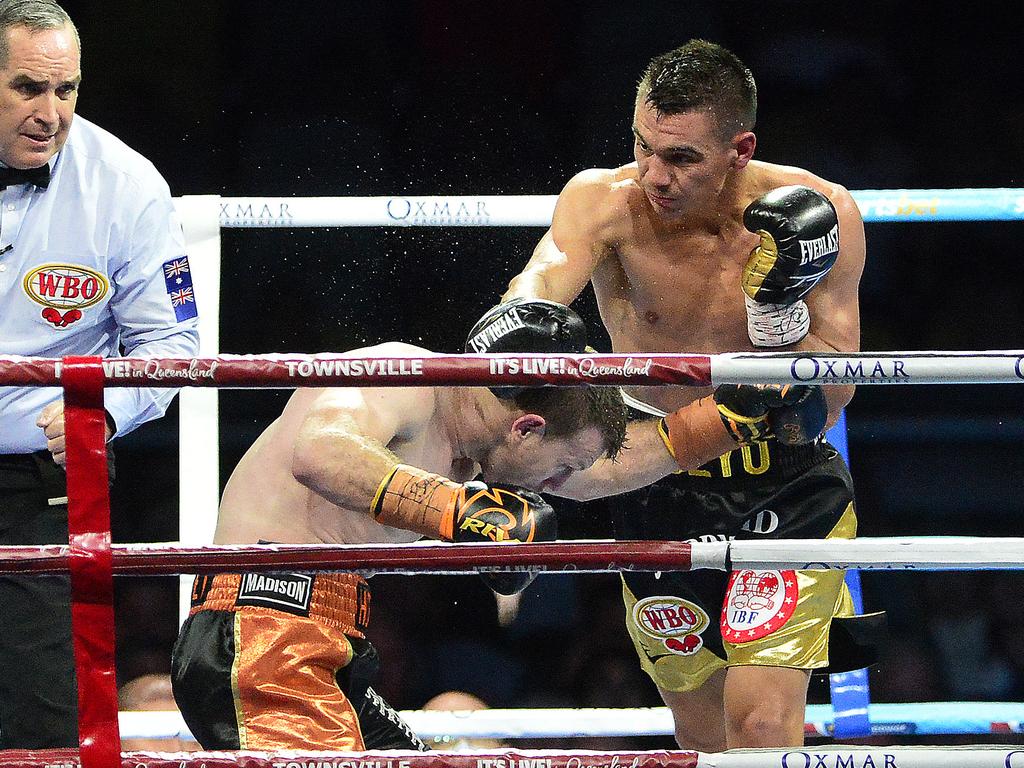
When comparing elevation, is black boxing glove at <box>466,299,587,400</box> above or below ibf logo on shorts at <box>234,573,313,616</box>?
above

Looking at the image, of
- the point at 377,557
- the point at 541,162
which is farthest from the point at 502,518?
the point at 541,162

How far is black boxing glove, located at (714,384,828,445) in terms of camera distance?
1.92 m

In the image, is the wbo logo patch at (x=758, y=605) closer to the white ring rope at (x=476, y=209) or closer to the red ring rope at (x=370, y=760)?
the white ring rope at (x=476, y=209)

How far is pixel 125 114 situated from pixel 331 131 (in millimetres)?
656

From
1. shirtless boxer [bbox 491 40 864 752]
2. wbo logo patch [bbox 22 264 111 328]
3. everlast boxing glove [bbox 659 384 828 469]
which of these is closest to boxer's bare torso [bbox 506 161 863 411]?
shirtless boxer [bbox 491 40 864 752]

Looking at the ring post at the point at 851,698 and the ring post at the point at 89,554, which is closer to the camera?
the ring post at the point at 89,554

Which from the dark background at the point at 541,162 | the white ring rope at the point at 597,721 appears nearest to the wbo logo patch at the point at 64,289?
the white ring rope at the point at 597,721

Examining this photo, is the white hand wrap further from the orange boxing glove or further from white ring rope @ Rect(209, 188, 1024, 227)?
the orange boxing glove

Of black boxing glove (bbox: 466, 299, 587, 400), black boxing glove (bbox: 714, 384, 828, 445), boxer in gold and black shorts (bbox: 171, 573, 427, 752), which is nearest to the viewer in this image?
boxer in gold and black shorts (bbox: 171, 573, 427, 752)

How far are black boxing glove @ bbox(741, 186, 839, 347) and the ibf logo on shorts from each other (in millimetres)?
812

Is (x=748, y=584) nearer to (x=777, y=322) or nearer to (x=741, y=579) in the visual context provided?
(x=741, y=579)

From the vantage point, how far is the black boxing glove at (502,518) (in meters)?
1.45

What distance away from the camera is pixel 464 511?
57.9 inches

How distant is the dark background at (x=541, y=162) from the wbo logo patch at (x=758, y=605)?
1.66m
